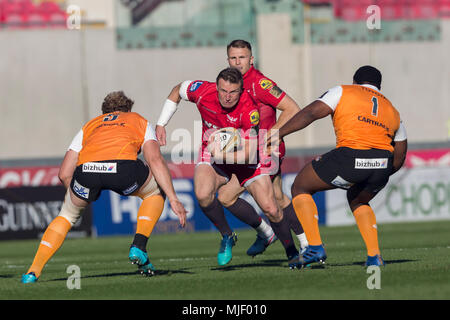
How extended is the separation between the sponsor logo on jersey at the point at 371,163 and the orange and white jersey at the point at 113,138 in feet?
6.48

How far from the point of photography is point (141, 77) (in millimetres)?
28188

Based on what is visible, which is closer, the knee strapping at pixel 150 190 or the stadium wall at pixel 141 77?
the knee strapping at pixel 150 190

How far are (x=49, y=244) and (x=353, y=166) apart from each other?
2931 mm

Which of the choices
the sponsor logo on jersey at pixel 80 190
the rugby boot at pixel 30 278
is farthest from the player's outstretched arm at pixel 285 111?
the rugby boot at pixel 30 278

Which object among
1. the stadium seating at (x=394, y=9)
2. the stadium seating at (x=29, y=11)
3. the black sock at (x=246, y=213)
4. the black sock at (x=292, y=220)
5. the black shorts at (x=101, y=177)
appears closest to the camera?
the black shorts at (x=101, y=177)

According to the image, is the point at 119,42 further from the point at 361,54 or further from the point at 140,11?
the point at 361,54

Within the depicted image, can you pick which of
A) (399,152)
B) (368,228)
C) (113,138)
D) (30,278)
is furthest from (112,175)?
(399,152)

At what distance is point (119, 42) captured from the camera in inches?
1112

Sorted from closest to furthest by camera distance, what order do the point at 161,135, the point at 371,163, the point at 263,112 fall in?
the point at 371,163 → the point at 161,135 → the point at 263,112

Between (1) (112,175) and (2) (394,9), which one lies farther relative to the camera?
(2) (394,9)

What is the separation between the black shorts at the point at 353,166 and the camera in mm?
7988

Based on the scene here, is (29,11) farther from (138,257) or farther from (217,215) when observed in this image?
(138,257)

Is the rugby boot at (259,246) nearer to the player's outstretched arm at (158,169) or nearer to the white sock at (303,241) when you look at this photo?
the white sock at (303,241)

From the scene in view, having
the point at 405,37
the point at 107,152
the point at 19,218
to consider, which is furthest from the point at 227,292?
the point at 405,37
